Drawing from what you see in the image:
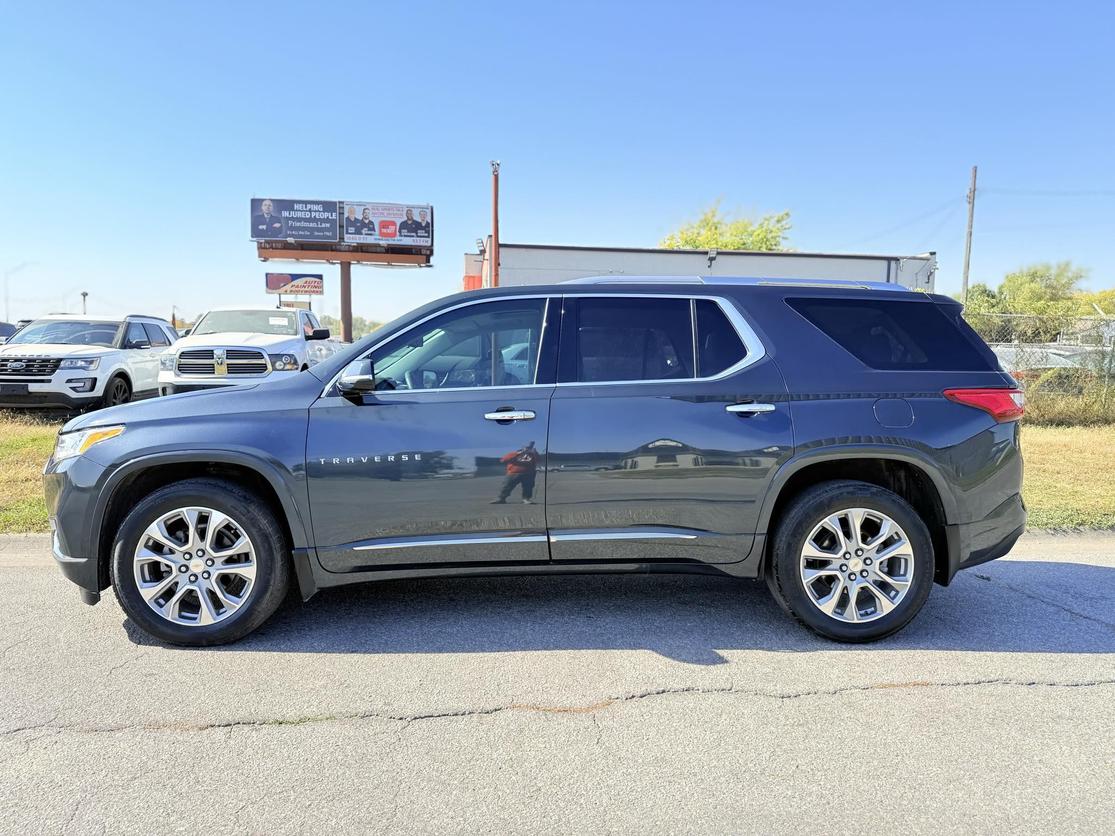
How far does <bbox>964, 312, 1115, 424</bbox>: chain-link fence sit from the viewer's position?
1193cm

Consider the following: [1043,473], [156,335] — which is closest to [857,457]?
[1043,473]

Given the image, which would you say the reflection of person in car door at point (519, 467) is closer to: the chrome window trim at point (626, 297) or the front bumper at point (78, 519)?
the chrome window trim at point (626, 297)

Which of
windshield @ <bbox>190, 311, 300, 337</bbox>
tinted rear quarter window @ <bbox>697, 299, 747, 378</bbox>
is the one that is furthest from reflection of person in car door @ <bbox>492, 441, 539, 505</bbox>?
windshield @ <bbox>190, 311, 300, 337</bbox>

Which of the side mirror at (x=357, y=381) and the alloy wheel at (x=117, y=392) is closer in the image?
the side mirror at (x=357, y=381)

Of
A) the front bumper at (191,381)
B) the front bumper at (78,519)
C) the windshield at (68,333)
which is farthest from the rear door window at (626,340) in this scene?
the windshield at (68,333)

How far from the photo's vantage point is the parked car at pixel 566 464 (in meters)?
3.57

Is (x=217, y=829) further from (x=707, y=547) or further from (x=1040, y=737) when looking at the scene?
(x=1040, y=737)

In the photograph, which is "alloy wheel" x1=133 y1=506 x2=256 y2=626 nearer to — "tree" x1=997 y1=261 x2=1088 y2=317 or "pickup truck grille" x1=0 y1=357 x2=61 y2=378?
"pickup truck grille" x1=0 y1=357 x2=61 y2=378

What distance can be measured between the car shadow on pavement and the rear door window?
1347 millimetres

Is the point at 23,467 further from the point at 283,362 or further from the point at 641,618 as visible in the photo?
the point at 641,618

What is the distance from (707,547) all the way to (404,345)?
1.89 metres

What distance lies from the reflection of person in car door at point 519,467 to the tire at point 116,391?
10.5m

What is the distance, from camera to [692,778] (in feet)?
8.39

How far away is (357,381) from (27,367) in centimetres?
1035
